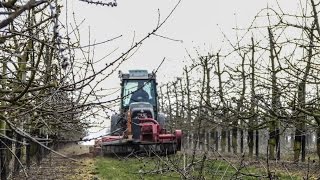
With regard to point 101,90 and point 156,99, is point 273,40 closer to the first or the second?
point 101,90

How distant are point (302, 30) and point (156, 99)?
13.6 m

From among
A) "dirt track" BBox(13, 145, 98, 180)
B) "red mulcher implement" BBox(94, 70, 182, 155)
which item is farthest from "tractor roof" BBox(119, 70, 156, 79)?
"dirt track" BBox(13, 145, 98, 180)

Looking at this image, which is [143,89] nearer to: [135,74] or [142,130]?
[135,74]

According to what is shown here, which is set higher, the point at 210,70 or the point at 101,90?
the point at 210,70

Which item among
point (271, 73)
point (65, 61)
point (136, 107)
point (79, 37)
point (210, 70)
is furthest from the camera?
point (210, 70)

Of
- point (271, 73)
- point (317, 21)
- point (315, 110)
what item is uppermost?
point (317, 21)

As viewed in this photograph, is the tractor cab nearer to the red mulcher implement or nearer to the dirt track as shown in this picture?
the red mulcher implement

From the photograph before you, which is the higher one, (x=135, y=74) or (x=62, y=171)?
(x=135, y=74)

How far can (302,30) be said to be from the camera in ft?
31.4

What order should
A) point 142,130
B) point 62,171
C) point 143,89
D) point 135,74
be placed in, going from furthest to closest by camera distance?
point 135,74
point 143,89
point 142,130
point 62,171

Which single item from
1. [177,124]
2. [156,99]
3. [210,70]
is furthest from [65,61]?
[177,124]

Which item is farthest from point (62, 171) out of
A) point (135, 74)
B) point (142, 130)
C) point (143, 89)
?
point (135, 74)

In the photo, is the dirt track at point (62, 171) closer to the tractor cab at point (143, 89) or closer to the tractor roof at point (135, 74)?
the tractor cab at point (143, 89)

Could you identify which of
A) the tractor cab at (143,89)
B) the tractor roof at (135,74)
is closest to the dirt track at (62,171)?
the tractor cab at (143,89)
